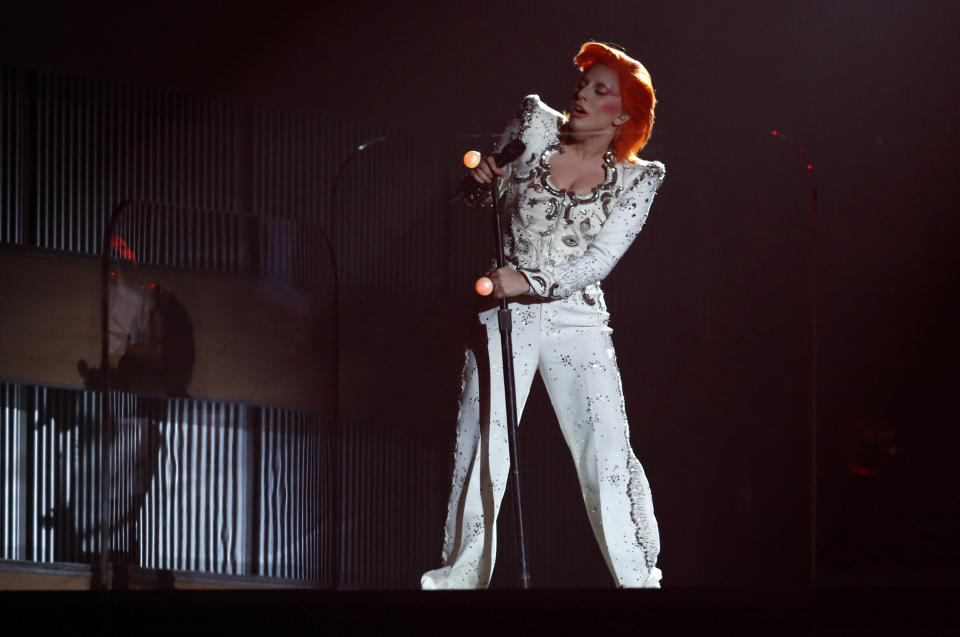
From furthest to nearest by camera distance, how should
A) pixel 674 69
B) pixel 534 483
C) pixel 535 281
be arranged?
pixel 674 69, pixel 534 483, pixel 535 281

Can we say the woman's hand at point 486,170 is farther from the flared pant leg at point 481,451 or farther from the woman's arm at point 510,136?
the flared pant leg at point 481,451

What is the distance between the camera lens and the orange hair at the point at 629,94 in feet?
8.98

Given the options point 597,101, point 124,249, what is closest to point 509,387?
point 597,101

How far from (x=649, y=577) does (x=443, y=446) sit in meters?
0.56

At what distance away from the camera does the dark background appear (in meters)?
2.91

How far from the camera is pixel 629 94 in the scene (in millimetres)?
2740

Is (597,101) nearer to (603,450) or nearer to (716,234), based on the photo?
(716,234)

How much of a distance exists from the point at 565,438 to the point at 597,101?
737mm

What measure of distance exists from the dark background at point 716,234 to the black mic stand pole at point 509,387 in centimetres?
19

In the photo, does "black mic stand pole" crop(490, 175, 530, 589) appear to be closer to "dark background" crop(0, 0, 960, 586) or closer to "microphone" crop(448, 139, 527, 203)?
"microphone" crop(448, 139, 527, 203)

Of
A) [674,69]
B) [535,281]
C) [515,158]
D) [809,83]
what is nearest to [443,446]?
[535,281]

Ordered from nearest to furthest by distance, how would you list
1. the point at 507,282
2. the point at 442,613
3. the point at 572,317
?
the point at 442,613, the point at 507,282, the point at 572,317

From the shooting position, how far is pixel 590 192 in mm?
2729

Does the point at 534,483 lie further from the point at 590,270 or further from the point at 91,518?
the point at 91,518
